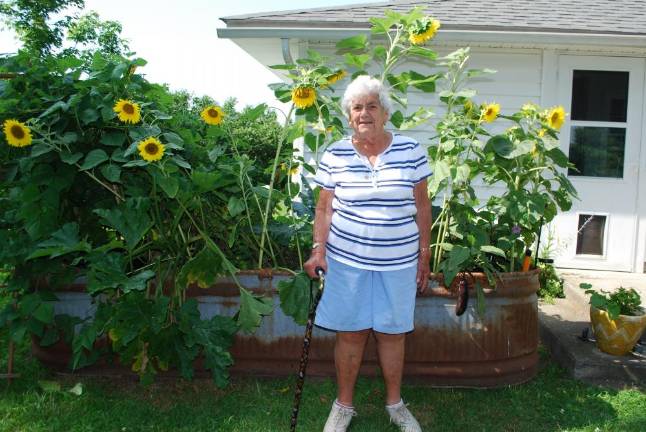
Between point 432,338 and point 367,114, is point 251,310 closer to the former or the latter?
point 432,338

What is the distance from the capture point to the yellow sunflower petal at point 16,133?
2.41 meters

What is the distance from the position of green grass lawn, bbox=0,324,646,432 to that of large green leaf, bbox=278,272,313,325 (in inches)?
17.2

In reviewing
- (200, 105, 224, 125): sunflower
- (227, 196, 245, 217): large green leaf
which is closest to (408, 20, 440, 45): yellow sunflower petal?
(200, 105, 224, 125): sunflower

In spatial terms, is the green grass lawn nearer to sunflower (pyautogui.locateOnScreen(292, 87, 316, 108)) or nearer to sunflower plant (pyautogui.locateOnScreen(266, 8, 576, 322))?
sunflower plant (pyautogui.locateOnScreen(266, 8, 576, 322))

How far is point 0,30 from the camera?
1884 cm

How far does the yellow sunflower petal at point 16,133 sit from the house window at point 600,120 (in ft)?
15.0

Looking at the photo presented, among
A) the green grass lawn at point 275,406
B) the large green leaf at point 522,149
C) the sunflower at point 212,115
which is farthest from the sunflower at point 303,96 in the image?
the green grass lawn at point 275,406

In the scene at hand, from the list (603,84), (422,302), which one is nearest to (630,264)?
(603,84)

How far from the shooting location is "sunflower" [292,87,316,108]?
277 cm

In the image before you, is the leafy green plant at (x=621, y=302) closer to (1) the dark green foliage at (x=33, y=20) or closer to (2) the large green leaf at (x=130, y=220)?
(2) the large green leaf at (x=130, y=220)

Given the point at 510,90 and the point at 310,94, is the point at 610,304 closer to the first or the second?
the point at 310,94

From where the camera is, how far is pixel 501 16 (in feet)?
17.7

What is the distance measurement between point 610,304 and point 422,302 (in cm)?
100

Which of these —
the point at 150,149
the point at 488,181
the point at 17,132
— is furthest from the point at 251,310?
the point at 488,181
